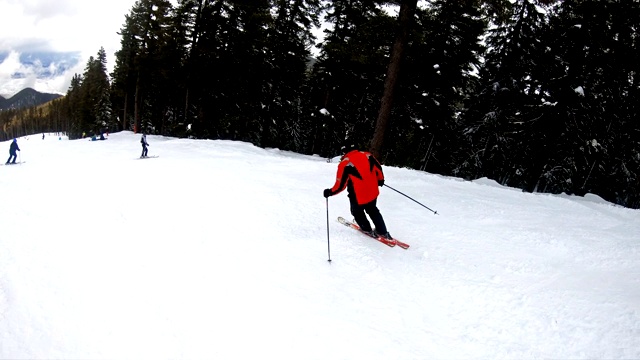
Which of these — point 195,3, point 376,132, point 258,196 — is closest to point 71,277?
point 258,196

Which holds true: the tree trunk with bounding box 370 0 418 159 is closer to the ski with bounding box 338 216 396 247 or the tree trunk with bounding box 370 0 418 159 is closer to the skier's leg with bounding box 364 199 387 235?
the ski with bounding box 338 216 396 247

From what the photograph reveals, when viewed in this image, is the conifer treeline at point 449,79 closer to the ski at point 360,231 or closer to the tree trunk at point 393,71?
the tree trunk at point 393,71

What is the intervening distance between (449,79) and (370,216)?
17404 millimetres

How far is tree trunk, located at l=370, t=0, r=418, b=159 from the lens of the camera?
10.3 meters

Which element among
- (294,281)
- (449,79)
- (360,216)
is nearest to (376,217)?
(360,216)

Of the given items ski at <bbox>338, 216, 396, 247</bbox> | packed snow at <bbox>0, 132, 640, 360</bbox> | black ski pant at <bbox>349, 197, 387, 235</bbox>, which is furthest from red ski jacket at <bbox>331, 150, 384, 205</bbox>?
packed snow at <bbox>0, 132, 640, 360</bbox>

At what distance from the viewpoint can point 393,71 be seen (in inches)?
415

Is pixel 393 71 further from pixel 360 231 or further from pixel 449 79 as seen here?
pixel 449 79

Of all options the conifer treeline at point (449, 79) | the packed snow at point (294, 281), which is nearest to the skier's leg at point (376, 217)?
the packed snow at point (294, 281)

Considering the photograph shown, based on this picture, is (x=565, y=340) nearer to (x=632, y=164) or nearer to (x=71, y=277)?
(x=71, y=277)

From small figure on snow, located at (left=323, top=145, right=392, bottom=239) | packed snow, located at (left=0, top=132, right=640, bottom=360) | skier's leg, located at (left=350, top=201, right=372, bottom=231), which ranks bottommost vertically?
packed snow, located at (left=0, top=132, right=640, bottom=360)

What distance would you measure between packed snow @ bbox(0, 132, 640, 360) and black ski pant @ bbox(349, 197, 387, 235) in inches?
10.5

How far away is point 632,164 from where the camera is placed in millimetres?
→ 19969

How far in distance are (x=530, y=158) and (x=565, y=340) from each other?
18.1 m
